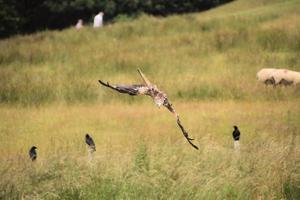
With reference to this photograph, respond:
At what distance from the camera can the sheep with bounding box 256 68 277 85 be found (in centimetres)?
1463

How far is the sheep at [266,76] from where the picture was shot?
48.0 feet

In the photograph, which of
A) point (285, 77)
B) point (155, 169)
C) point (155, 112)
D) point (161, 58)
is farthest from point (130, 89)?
point (161, 58)

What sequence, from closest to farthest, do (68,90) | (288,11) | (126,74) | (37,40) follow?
(68,90), (126,74), (37,40), (288,11)

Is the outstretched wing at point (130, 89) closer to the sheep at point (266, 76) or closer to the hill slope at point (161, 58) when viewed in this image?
the hill slope at point (161, 58)

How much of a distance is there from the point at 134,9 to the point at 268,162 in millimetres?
36116

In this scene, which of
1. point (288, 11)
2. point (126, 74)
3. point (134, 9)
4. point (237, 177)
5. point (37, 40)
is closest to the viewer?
point (237, 177)

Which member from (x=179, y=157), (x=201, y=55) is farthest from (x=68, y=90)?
(x=179, y=157)

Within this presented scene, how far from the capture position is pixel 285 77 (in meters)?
14.6

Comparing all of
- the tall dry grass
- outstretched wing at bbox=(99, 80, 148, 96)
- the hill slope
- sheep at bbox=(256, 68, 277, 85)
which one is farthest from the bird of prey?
sheep at bbox=(256, 68, 277, 85)

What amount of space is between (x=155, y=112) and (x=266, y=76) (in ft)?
12.7

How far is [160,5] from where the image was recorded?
44.0 meters

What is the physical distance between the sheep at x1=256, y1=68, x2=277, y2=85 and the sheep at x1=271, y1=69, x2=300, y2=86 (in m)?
0.10

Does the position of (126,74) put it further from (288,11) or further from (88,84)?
(288,11)

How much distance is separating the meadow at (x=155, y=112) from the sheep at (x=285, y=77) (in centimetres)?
56
